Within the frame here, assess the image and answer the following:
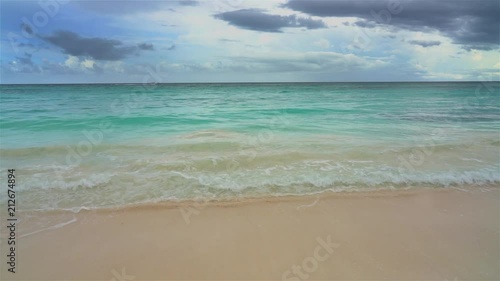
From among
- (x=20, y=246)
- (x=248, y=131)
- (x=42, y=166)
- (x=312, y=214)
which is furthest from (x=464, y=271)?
(x=248, y=131)

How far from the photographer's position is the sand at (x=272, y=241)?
3.40 meters

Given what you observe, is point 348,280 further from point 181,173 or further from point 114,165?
point 114,165

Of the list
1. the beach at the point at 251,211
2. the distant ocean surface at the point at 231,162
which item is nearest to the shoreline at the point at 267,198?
the beach at the point at 251,211

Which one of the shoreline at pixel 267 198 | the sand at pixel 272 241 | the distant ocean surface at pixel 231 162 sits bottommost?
the sand at pixel 272 241

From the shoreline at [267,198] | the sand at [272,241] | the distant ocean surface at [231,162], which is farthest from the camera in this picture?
the distant ocean surface at [231,162]

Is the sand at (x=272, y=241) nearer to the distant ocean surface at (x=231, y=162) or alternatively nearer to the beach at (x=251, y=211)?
the beach at (x=251, y=211)

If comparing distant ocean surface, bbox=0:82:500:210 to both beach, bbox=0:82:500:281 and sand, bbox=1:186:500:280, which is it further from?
sand, bbox=1:186:500:280

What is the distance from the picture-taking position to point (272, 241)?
3.93 m

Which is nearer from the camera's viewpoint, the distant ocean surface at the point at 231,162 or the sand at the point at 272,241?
the sand at the point at 272,241

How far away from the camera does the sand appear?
3.40 m

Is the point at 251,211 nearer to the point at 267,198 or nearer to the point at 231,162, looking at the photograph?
the point at 267,198

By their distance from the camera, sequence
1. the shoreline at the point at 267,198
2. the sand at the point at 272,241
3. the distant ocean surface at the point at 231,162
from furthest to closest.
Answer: the distant ocean surface at the point at 231,162
the shoreline at the point at 267,198
the sand at the point at 272,241

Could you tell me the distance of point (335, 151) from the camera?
27.7 feet

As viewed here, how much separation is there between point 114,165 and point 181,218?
3.43m
